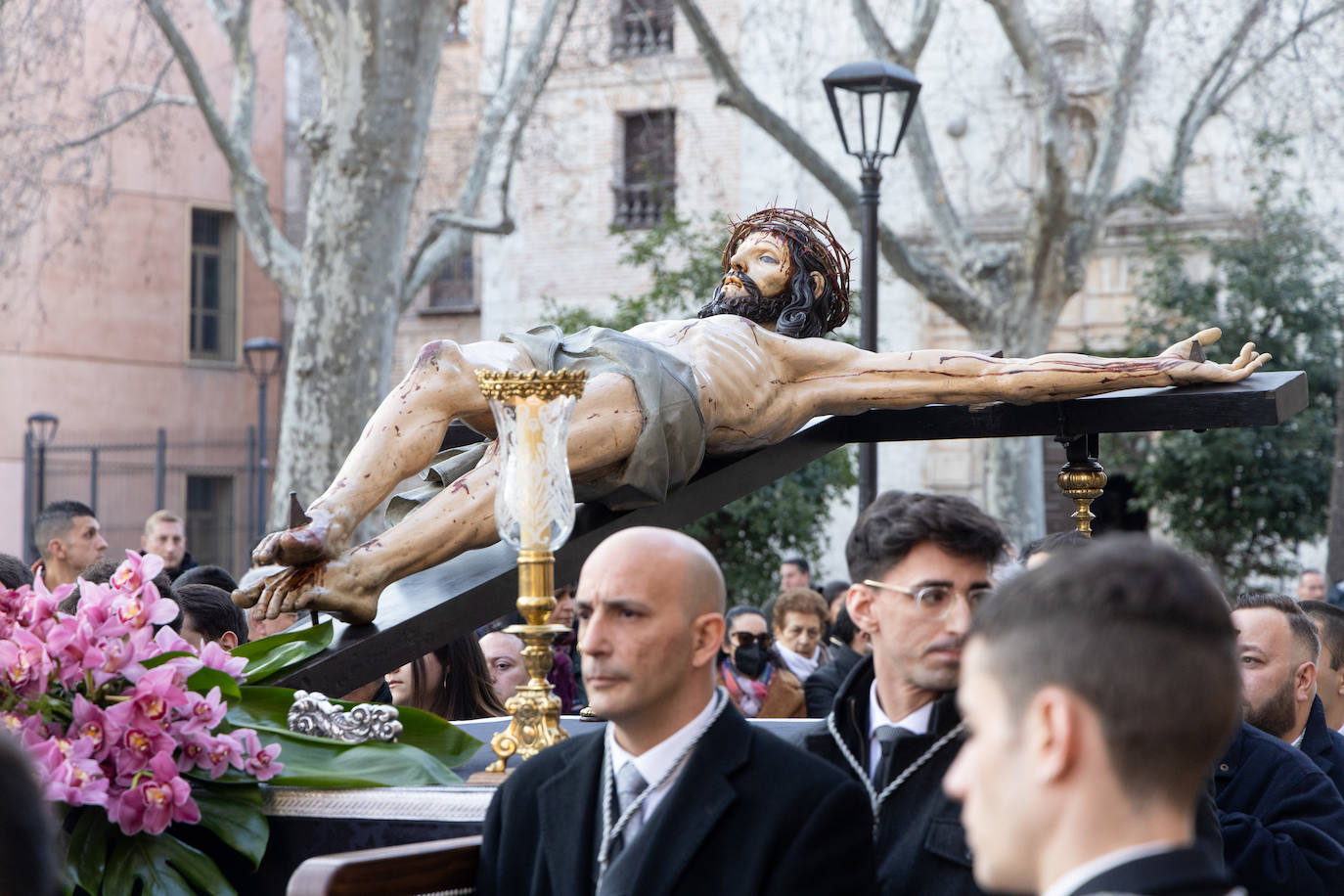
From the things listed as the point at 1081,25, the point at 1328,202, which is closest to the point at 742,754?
the point at 1081,25

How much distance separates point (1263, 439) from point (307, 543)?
49.4ft

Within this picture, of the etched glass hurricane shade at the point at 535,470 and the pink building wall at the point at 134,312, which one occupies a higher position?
the pink building wall at the point at 134,312

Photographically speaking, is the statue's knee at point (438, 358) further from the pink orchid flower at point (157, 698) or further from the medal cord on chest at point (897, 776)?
the medal cord on chest at point (897, 776)

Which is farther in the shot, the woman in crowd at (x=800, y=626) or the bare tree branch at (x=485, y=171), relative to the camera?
the bare tree branch at (x=485, y=171)

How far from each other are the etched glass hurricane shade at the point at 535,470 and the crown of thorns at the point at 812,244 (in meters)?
2.21

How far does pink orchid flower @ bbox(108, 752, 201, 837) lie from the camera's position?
3.56 metres

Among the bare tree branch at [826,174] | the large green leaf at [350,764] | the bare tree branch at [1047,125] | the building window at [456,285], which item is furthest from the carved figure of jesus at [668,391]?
the building window at [456,285]

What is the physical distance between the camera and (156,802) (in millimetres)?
3574

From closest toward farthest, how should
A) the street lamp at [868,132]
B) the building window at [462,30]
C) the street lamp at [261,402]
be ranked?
the street lamp at [868,132] < the street lamp at [261,402] < the building window at [462,30]

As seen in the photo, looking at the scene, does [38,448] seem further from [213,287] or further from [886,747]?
[886,747]

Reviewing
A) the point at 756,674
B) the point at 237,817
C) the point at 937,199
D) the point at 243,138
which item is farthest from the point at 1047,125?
the point at 237,817

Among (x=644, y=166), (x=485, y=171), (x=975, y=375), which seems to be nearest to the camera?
(x=975, y=375)

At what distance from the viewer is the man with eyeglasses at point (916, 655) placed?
3139 millimetres

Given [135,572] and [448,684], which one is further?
[448,684]
